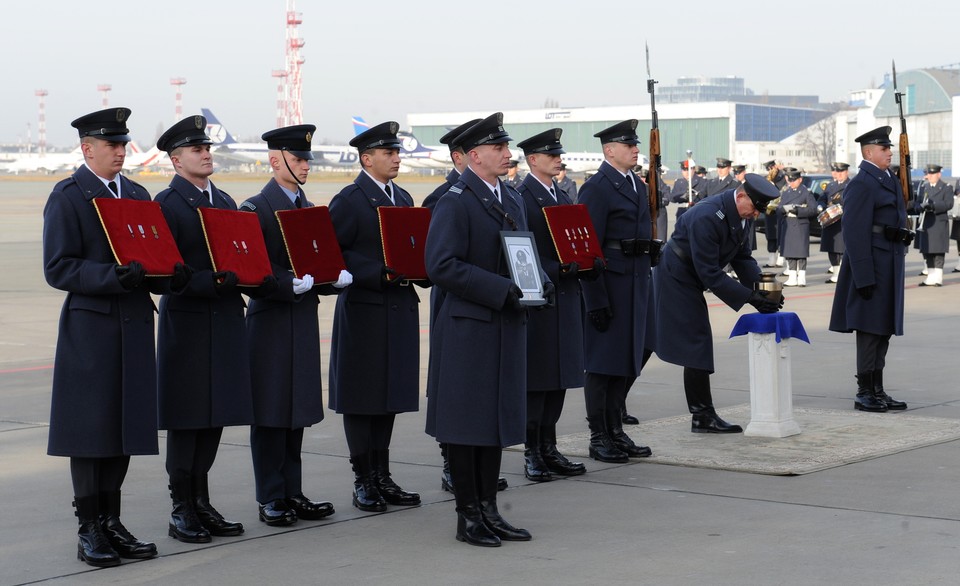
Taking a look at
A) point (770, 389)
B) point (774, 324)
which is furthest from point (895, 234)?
point (770, 389)

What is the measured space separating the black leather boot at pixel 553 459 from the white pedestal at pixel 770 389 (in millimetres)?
1602

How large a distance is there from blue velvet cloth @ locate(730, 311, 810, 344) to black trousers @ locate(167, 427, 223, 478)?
3.97 meters

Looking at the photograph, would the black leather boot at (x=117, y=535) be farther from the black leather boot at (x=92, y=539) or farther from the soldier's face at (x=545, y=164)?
the soldier's face at (x=545, y=164)

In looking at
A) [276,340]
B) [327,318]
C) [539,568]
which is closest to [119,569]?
[276,340]

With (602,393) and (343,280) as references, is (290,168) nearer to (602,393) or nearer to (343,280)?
(343,280)

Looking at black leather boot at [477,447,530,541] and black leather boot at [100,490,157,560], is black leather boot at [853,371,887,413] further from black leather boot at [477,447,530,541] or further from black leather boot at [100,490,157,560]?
black leather boot at [100,490,157,560]

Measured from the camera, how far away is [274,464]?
21.6ft

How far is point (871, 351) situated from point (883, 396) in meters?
0.36

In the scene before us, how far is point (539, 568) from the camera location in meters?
5.66

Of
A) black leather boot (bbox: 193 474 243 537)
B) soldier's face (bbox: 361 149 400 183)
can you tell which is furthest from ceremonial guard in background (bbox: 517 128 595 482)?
black leather boot (bbox: 193 474 243 537)

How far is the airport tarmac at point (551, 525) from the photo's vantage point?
5562 mm

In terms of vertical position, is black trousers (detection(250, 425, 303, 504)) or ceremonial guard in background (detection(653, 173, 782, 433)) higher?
ceremonial guard in background (detection(653, 173, 782, 433))

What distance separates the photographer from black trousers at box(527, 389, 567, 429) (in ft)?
25.0

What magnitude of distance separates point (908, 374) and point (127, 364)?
8.11 metres
